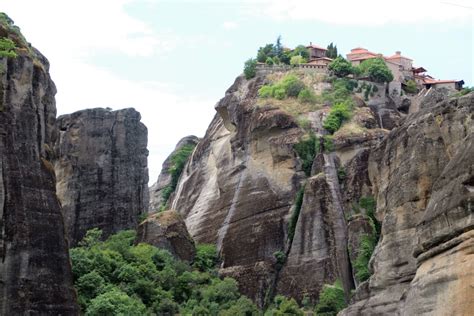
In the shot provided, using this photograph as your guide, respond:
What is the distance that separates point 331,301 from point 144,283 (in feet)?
37.3

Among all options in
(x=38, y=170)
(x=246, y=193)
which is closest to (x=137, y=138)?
(x=246, y=193)

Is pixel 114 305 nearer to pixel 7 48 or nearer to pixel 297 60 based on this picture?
pixel 7 48

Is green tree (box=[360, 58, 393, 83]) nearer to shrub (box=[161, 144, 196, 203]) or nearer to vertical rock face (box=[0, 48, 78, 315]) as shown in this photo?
shrub (box=[161, 144, 196, 203])

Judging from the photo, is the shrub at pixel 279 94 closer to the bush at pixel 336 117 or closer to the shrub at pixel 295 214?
the bush at pixel 336 117

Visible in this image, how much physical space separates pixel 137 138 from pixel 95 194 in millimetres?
→ 5907

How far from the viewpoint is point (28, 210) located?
167 feet

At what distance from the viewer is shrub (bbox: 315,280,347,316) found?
64.6 m

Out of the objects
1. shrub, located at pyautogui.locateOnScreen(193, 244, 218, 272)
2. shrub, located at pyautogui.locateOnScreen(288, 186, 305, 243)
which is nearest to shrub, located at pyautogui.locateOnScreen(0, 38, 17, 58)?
shrub, located at pyautogui.locateOnScreen(193, 244, 218, 272)

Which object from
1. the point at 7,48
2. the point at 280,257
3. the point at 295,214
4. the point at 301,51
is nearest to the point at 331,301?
the point at 280,257

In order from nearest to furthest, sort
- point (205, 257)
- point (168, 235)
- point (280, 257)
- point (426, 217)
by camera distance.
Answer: point (426, 217)
point (280, 257)
point (168, 235)
point (205, 257)

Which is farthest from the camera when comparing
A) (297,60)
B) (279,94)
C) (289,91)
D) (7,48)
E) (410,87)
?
(297,60)

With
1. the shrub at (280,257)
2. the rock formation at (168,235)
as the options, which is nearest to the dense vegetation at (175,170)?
the rock formation at (168,235)

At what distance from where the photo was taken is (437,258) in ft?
94.0

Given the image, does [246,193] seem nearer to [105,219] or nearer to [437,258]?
[105,219]
